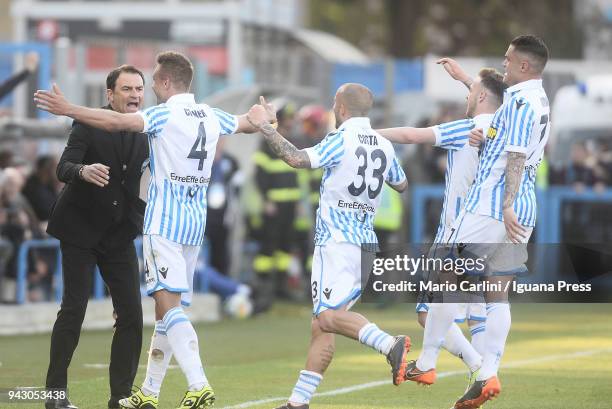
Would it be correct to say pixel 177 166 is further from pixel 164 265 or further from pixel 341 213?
pixel 341 213

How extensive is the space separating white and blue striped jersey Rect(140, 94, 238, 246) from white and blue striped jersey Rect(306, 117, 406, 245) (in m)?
0.71

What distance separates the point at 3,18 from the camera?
41344mm

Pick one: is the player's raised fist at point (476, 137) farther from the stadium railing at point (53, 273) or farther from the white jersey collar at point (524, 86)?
the stadium railing at point (53, 273)

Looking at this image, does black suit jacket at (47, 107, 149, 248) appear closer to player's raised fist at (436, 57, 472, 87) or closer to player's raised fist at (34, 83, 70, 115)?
player's raised fist at (34, 83, 70, 115)

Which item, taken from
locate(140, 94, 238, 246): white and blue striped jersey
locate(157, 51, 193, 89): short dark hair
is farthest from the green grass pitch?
locate(157, 51, 193, 89): short dark hair

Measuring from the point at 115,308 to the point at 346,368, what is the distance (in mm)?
3280

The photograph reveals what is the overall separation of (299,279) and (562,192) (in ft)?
12.6

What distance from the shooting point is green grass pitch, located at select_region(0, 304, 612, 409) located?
10914mm

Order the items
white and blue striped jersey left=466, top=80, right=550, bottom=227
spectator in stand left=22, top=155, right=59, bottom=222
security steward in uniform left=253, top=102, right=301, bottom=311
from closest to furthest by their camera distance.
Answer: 1. white and blue striped jersey left=466, top=80, right=550, bottom=227
2. spectator in stand left=22, top=155, right=59, bottom=222
3. security steward in uniform left=253, top=102, right=301, bottom=311

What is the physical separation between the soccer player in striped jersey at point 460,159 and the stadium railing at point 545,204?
10333 mm

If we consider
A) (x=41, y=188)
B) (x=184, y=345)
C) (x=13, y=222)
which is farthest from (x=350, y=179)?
(x=41, y=188)

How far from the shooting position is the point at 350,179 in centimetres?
970

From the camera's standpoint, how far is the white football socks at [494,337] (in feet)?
32.1

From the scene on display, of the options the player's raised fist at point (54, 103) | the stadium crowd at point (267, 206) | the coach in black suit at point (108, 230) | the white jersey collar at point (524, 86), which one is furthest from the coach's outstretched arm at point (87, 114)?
the stadium crowd at point (267, 206)
